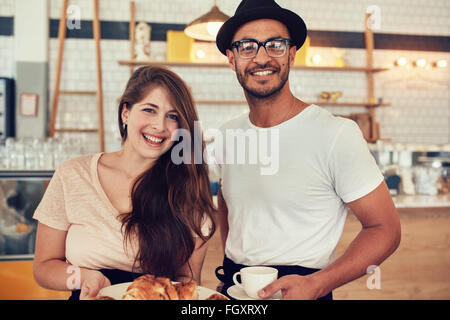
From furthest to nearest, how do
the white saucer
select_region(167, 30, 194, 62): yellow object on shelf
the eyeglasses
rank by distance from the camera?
select_region(167, 30, 194, 62): yellow object on shelf
the eyeglasses
the white saucer

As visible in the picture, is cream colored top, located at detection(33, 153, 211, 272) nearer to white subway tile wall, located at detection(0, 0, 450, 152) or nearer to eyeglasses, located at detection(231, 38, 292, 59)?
eyeglasses, located at detection(231, 38, 292, 59)

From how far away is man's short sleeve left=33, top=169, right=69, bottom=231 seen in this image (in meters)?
1.27

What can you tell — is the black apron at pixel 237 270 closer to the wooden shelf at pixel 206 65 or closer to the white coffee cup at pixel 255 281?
the white coffee cup at pixel 255 281

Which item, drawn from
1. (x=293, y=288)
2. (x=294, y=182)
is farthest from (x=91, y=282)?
(x=294, y=182)

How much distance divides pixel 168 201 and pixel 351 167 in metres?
0.62

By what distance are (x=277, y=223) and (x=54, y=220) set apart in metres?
0.74

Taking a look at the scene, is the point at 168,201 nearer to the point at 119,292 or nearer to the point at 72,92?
the point at 119,292

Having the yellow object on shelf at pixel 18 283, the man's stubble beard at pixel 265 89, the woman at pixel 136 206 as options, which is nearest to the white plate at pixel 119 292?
the woman at pixel 136 206

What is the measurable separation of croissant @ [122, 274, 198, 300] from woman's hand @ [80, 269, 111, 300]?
0.16m

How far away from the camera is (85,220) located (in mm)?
1265

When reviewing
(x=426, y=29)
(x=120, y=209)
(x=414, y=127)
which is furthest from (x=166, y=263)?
(x=426, y=29)

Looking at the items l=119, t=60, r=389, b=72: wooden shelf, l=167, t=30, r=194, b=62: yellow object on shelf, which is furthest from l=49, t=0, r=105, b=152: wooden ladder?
l=167, t=30, r=194, b=62: yellow object on shelf

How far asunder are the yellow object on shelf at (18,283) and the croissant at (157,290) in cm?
257
